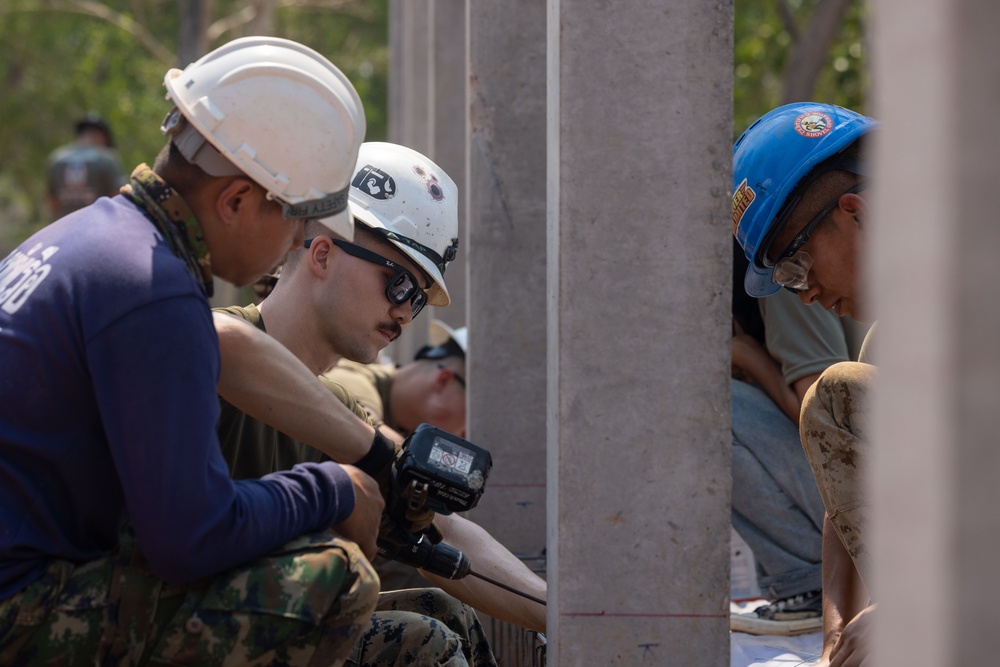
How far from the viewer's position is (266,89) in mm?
2877

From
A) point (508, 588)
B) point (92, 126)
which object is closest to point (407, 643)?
point (508, 588)

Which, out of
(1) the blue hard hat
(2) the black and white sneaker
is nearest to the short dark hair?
(2) the black and white sneaker

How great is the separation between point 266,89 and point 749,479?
2.74 m

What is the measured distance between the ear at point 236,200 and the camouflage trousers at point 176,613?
0.72 m

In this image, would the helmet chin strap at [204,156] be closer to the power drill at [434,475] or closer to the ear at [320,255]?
the power drill at [434,475]

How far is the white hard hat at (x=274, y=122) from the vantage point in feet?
9.22

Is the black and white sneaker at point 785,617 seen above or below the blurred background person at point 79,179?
below

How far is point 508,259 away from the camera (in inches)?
220

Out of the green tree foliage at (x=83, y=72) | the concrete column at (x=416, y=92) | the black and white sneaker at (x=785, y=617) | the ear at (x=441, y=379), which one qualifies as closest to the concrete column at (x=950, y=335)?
the black and white sneaker at (x=785, y=617)

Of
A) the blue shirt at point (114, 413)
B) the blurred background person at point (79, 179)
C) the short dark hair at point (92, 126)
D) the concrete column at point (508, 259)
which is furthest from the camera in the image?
the short dark hair at point (92, 126)

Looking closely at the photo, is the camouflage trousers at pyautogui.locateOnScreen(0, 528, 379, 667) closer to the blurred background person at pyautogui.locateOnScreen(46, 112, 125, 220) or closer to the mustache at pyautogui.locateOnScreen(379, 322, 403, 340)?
the mustache at pyautogui.locateOnScreen(379, 322, 403, 340)

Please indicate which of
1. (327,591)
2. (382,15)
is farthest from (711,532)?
(382,15)

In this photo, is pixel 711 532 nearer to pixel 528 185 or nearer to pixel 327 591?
pixel 327 591

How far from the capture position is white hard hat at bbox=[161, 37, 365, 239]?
2811 millimetres
